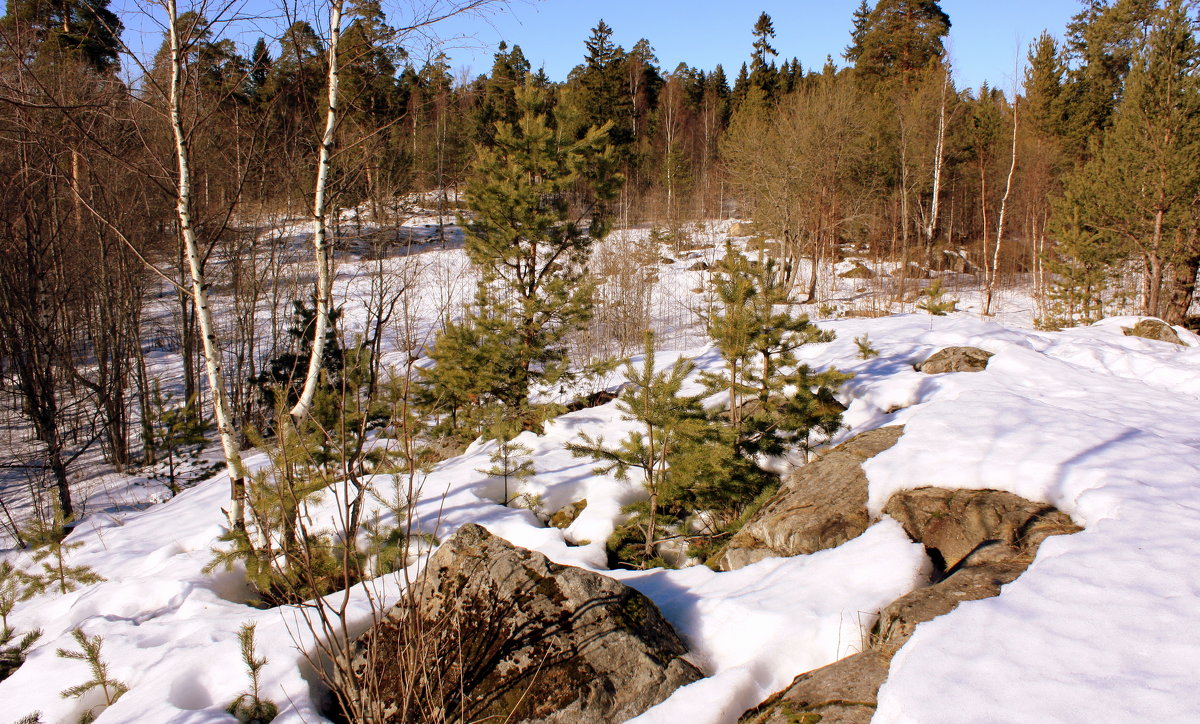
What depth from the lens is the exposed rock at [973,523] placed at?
3.05 m

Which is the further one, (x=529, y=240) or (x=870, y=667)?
(x=529, y=240)

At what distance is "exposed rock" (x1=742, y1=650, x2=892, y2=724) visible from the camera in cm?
205

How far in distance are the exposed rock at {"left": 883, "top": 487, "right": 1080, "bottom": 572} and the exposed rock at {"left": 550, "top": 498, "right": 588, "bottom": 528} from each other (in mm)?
2863

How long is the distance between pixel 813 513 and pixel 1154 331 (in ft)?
31.5

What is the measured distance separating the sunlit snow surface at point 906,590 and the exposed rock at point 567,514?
12cm

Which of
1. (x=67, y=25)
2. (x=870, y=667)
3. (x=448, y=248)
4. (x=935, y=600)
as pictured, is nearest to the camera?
(x=870, y=667)

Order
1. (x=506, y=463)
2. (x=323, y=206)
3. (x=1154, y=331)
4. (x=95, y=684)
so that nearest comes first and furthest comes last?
(x=95, y=684), (x=323, y=206), (x=506, y=463), (x=1154, y=331)

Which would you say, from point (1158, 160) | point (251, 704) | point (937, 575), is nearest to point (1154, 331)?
point (1158, 160)

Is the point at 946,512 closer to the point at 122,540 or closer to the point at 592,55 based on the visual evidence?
the point at 122,540

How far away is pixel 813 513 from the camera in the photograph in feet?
13.0

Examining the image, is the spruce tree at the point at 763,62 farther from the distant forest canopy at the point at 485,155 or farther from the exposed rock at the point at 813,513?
the exposed rock at the point at 813,513

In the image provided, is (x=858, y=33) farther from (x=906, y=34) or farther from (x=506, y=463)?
(x=506, y=463)

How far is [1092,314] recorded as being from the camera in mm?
15914

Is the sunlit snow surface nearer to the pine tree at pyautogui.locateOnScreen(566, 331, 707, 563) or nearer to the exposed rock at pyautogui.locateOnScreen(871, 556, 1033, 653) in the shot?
the exposed rock at pyautogui.locateOnScreen(871, 556, 1033, 653)
